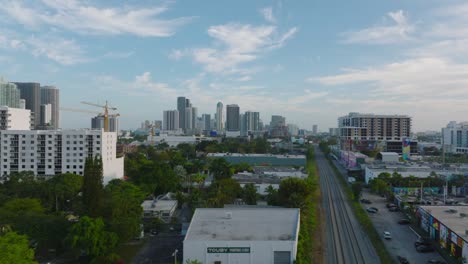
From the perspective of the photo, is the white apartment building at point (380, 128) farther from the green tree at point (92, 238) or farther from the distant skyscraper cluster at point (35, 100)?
the green tree at point (92, 238)

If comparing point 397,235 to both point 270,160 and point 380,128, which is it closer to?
point 270,160

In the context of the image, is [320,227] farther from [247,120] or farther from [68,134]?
[247,120]

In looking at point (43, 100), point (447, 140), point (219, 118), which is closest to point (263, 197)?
point (447, 140)

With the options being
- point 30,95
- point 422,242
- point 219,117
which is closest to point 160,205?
point 422,242

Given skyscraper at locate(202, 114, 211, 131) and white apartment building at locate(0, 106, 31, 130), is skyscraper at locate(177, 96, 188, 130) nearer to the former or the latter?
skyscraper at locate(202, 114, 211, 131)

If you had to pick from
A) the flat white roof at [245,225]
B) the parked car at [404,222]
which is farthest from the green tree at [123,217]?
the parked car at [404,222]

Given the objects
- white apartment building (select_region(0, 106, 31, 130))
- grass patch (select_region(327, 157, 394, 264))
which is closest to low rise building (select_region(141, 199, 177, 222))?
grass patch (select_region(327, 157, 394, 264))

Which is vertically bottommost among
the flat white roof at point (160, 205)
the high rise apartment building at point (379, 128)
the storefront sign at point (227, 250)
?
the flat white roof at point (160, 205)
